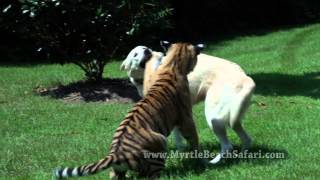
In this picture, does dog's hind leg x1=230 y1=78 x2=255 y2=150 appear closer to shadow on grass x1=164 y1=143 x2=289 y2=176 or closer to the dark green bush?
shadow on grass x1=164 y1=143 x2=289 y2=176

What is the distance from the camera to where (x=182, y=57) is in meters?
7.13

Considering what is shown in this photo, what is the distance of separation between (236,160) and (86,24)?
6.64 m

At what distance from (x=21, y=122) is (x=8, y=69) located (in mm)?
8011

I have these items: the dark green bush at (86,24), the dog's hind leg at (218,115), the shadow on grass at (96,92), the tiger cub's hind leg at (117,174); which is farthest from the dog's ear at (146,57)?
the dark green bush at (86,24)

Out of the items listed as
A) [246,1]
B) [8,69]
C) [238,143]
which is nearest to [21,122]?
[238,143]

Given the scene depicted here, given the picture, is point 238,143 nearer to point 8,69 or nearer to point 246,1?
point 8,69

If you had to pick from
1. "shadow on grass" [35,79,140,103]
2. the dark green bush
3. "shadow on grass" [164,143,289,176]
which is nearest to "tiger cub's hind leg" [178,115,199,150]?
"shadow on grass" [164,143,289,176]

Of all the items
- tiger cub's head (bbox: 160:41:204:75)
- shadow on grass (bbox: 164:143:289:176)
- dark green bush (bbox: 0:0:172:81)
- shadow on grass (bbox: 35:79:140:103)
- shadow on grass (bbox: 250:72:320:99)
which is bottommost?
shadow on grass (bbox: 250:72:320:99)

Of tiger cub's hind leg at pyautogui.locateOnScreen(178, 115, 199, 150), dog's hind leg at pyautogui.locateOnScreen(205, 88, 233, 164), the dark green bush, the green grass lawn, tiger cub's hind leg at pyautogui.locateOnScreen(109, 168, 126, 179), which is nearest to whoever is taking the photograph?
tiger cub's hind leg at pyautogui.locateOnScreen(109, 168, 126, 179)

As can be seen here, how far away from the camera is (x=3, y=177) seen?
708 cm

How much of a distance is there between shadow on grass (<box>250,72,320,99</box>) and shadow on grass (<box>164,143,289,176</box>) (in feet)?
14.8

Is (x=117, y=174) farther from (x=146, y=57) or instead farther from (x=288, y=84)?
(x=288, y=84)

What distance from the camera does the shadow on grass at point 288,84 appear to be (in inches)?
491

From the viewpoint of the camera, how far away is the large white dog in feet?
24.0
